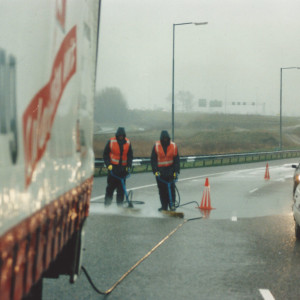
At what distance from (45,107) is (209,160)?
39455mm

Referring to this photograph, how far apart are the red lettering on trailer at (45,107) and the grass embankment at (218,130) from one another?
58379 millimetres

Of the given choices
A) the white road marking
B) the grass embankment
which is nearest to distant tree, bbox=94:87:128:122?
the grass embankment

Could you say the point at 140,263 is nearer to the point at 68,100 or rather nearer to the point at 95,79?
the point at 95,79

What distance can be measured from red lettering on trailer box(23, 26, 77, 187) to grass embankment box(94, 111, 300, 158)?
192ft

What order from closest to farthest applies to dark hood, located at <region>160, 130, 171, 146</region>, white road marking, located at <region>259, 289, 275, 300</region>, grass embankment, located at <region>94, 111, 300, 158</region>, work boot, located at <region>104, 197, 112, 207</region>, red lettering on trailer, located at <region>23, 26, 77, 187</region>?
red lettering on trailer, located at <region>23, 26, 77, 187</region>
white road marking, located at <region>259, 289, 275, 300</region>
dark hood, located at <region>160, 130, 171, 146</region>
work boot, located at <region>104, 197, 112, 207</region>
grass embankment, located at <region>94, 111, 300, 158</region>

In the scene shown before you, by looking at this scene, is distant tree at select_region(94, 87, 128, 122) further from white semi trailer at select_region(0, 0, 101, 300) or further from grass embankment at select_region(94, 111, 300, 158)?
white semi trailer at select_region(0, 0, 101, 300)

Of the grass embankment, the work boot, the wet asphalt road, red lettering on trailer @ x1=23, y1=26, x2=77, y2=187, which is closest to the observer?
red lettering on trailer @ x1=23, y1=26, x2=77, y2=187

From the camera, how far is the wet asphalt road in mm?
6758

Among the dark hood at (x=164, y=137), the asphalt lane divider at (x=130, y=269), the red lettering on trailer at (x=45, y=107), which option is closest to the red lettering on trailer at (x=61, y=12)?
the red lettering on trailer at (x=45, y=107)

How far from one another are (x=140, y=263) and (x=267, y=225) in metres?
4.72

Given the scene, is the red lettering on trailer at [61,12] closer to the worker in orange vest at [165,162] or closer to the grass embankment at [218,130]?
the worker in orange vest at [165,162]

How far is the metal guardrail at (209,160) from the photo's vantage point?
28.6 m

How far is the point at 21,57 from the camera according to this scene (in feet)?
8.30

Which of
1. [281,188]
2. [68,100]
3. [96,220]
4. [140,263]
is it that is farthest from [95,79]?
[281,188]
